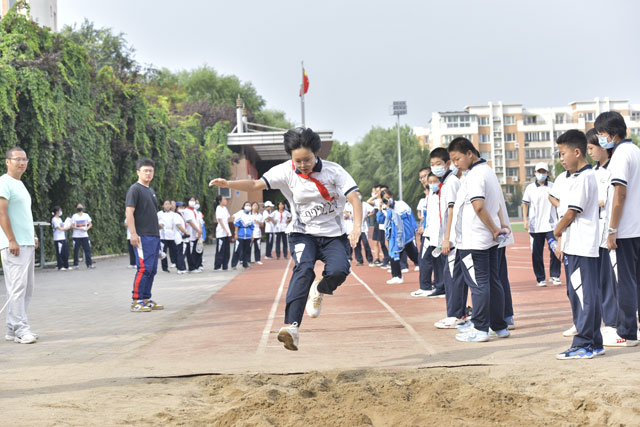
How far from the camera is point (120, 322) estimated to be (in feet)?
29.5

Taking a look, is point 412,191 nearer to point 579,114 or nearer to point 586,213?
point 579,114

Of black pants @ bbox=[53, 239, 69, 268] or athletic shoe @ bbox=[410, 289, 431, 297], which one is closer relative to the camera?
athletic shoe @ bbox=[410, 289, 431, 297]

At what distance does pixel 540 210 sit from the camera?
466 inches

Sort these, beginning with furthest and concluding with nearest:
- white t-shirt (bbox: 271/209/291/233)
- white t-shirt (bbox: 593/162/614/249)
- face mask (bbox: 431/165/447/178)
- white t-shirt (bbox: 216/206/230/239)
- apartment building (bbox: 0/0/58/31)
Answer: apartment building (bbox: 0/0/58/31) → white t-shirt (bbox: 271/209/291/233) → white t-shirt (bbox: 216/206/230/239) → face mask (bbox: 431/165/447/178) → white t-shirt (bbox: 593/162/614/249)

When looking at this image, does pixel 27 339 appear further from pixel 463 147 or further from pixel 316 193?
pixel 463 147

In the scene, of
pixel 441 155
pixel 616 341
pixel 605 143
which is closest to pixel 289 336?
pixel 616 341

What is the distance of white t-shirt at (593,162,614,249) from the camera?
20.5ft

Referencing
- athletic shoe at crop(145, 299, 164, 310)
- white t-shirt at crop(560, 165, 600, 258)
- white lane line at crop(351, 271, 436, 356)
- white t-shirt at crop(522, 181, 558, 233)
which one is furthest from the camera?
white t-shirt at crop(522, 181, 558, 233)

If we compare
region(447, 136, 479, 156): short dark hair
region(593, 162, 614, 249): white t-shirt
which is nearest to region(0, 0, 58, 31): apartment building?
region(447, 136, 479, 156): short dark hair

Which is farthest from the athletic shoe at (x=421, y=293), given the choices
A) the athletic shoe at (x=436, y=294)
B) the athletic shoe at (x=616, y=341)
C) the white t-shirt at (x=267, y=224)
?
the white t-shirt at (x=267, y=224)

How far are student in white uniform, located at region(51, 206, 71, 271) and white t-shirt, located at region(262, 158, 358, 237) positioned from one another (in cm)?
1569

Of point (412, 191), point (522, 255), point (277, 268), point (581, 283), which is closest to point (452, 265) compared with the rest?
point (581, 283)

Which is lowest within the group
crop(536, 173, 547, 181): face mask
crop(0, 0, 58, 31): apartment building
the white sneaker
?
the white sneaker

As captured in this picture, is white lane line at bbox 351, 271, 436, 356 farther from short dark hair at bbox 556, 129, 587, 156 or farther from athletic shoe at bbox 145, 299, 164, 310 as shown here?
athletic shoe at bbox 145, 299, 164, 310
